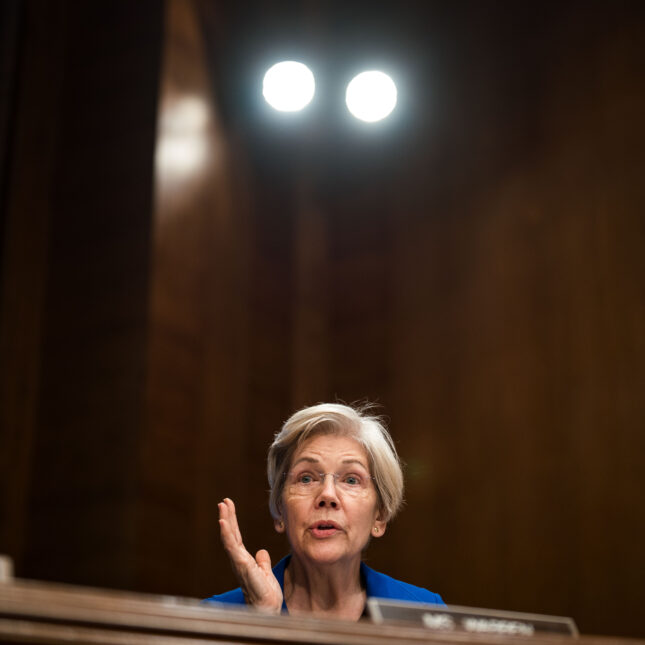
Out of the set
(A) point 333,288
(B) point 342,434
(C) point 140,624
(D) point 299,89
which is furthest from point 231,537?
(A) point 333,288

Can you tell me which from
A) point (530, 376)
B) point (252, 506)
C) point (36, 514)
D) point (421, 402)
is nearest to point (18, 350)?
point (36, 514)

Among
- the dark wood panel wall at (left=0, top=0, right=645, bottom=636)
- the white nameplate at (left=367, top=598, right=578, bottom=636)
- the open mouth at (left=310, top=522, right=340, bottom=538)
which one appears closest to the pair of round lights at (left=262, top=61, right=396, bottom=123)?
the dark wood panel wall at (left=0, top=0, right=645, bottom=636)

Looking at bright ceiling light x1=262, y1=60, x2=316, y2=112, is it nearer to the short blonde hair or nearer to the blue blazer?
the short blonde hair

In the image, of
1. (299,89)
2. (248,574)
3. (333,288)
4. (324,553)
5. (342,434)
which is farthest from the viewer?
(333,288)

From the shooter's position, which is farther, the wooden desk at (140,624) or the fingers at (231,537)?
the fingers at (231,537)

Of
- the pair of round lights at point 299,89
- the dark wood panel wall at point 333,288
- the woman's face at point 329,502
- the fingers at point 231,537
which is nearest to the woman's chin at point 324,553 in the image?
the woman's face at point 329,502

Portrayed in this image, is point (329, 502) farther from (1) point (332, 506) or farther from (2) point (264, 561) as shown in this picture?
(2) point (264, 561)

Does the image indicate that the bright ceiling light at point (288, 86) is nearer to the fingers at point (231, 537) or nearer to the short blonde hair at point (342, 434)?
the short blonde hair at point (342, 434)

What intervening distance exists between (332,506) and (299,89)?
2371mm

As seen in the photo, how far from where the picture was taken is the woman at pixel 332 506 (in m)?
2.08

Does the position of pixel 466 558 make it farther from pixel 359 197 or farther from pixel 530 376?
pixel 359 197

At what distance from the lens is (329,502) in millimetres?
2098

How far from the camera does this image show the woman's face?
208cm

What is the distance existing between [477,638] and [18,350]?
2.82m
